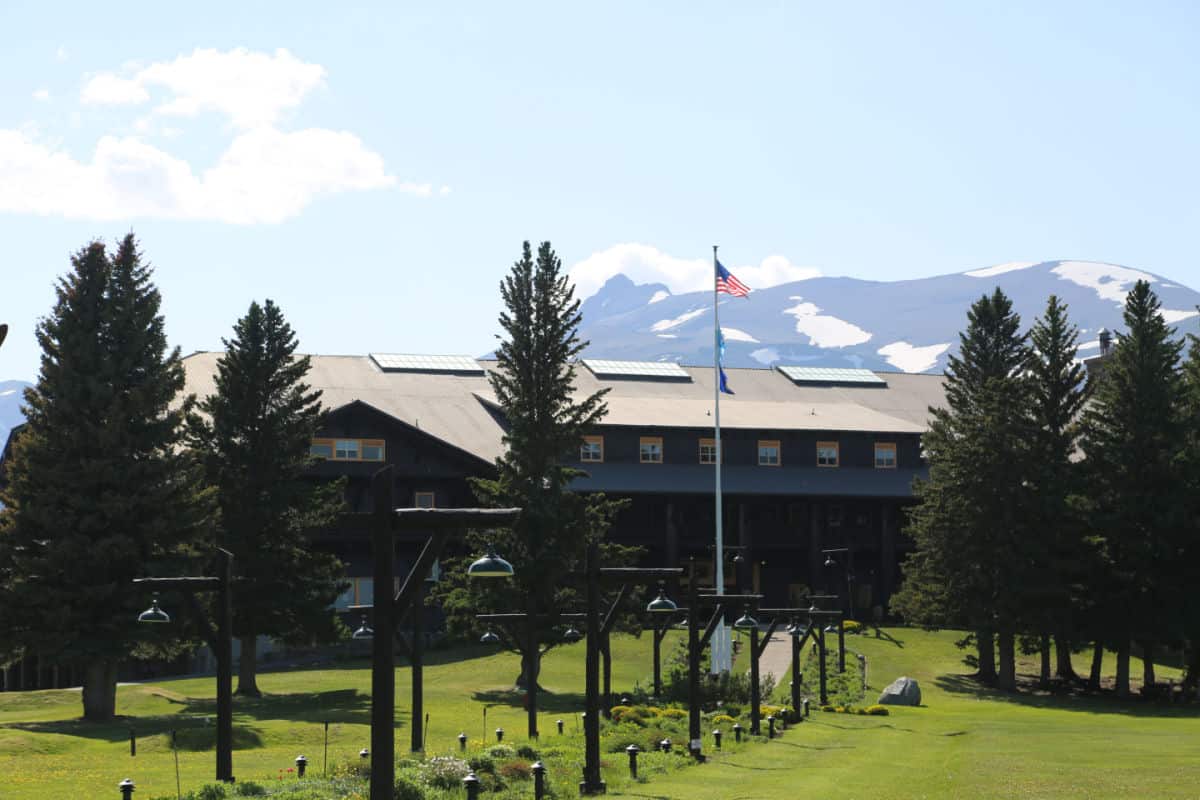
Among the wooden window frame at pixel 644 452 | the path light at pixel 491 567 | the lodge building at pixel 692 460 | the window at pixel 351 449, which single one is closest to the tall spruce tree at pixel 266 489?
the window at pixel 351 449

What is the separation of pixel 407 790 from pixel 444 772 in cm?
268

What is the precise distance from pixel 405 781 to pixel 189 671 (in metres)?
46.4

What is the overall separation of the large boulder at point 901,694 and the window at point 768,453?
31.2 m

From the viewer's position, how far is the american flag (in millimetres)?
62375

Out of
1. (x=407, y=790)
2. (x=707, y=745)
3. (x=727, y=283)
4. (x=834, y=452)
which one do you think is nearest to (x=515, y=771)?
(x=407, y=790)

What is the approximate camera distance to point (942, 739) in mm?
41312

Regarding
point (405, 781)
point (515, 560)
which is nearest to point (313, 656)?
point (515, 560)

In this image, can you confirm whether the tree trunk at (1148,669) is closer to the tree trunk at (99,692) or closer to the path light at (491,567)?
the tree trunk at (99,692)

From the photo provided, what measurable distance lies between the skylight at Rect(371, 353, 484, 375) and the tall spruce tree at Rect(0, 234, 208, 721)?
39.7m

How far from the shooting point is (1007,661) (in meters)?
63.1

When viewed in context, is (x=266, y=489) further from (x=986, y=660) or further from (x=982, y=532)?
(x=986, y=660)

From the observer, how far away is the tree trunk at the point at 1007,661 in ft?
205

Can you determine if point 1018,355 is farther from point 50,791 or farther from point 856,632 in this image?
point 50,791

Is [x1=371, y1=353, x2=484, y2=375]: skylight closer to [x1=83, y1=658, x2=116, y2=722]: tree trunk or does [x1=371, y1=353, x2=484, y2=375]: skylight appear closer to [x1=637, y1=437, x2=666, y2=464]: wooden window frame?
[x1=637, y1=437, x2=666, y2=464]: wooden window frame
